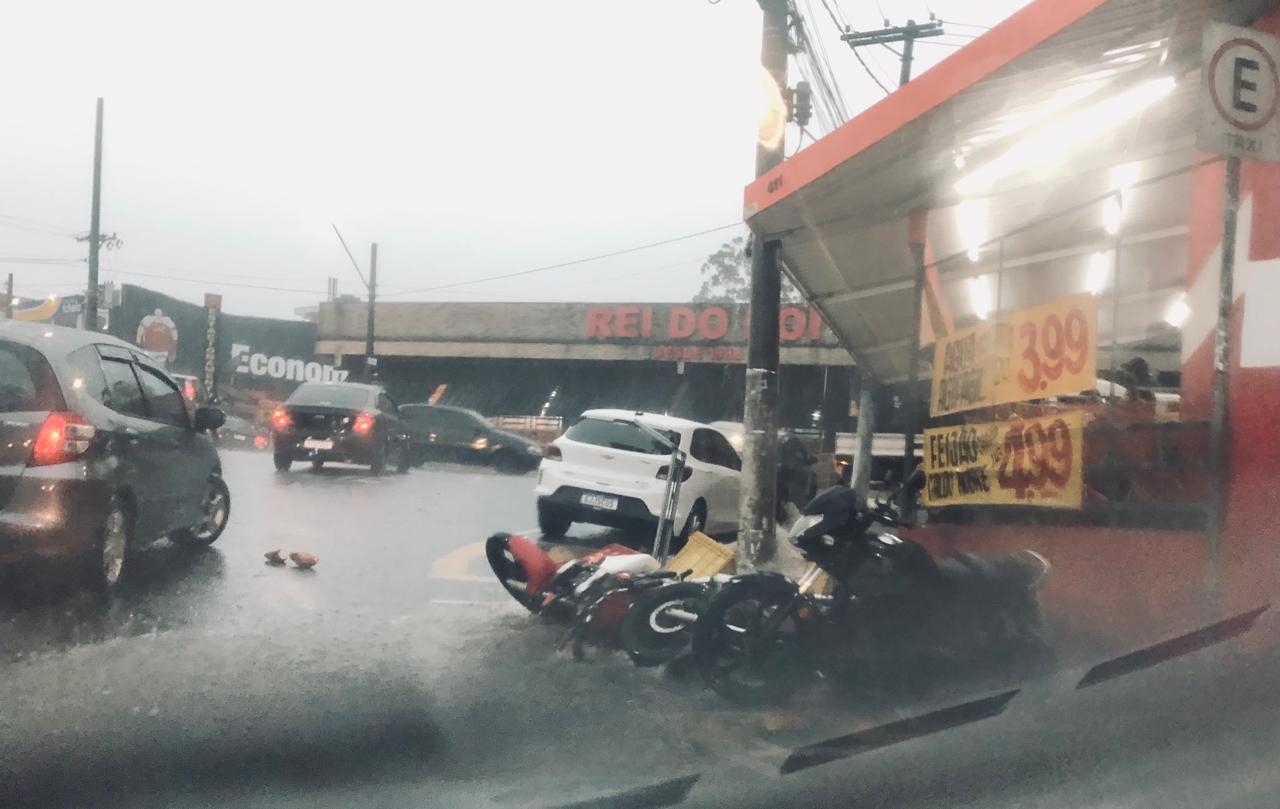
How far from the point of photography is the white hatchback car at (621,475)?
11000 millimetres

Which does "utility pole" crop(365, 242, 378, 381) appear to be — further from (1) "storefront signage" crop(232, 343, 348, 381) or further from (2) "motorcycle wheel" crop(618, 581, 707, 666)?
(2) "motorcycle wheel" crop(618, 581, 707, 666)

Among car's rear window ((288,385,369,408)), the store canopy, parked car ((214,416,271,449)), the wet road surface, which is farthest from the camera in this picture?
parked car ((214,416,271,449))

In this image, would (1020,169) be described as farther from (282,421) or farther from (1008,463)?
(282,421)

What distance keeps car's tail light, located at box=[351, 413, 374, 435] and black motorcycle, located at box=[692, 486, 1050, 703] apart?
12.5 m

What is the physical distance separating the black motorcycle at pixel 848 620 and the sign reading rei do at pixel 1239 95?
226 cm

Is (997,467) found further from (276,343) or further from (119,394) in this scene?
(276,343)

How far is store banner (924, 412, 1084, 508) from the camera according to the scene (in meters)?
6.47

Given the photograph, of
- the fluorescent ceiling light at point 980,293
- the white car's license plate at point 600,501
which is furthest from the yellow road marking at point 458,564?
the fluorescent ceiling light at point 980,293

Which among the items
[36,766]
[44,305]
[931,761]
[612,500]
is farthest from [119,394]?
[44,305]

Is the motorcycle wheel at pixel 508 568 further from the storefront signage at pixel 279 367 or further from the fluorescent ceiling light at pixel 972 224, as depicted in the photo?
the storefront signage at pixel 279 367

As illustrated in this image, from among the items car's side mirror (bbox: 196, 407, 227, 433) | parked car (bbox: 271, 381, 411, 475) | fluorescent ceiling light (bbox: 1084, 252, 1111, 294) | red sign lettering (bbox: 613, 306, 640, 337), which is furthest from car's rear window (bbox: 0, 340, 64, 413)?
red sign lettering (bbox: 613, 306, 640, 337)

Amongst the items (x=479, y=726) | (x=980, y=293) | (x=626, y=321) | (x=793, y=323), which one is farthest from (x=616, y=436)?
(x=626, y=321)

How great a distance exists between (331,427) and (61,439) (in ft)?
35.5

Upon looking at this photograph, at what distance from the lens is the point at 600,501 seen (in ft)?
36.5
